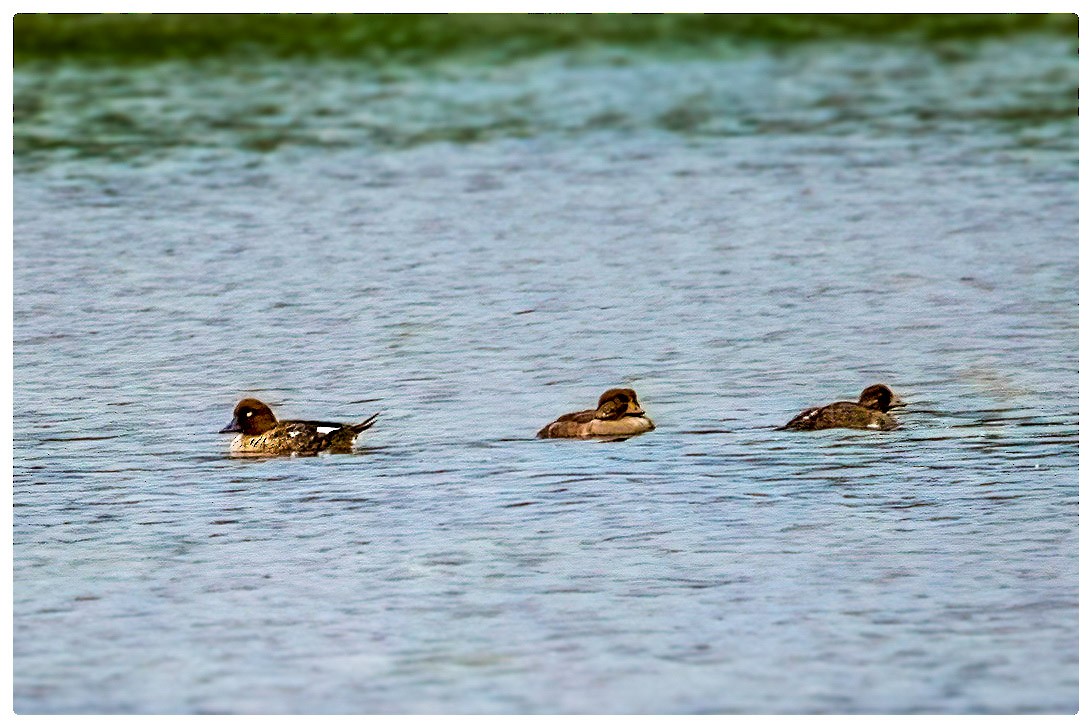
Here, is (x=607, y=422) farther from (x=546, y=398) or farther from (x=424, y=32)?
(x=424, y=32)

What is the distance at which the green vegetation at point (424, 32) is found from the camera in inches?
931

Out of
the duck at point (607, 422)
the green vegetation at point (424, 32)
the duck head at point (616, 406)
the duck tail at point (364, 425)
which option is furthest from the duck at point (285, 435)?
the green vegetation at point (424, 32)

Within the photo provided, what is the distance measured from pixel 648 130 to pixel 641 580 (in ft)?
37.5

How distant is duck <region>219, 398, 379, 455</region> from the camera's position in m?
10.3

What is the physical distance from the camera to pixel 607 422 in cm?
1050

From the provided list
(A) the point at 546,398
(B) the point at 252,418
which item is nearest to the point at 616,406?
(A) the point at 546,398

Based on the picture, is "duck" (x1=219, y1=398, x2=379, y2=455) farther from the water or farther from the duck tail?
the water

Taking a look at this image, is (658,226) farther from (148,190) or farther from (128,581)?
(128,581)

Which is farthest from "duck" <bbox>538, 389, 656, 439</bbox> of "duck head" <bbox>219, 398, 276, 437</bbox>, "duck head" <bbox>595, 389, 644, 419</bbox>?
"duck head" <bbox>219, 398, 276, 437</bbox>

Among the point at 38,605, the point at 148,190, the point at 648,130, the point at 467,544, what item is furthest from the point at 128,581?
the point at 648,130

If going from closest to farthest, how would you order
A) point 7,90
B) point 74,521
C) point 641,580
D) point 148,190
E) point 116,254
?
point 641,580 → point 74,521 → point 7,90 → point 116,254 → point 148,190

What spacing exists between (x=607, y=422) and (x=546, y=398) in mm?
795

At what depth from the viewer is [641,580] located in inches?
332

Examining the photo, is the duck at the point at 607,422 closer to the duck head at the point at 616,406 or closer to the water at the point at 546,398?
the duck head at the point at 616,406
